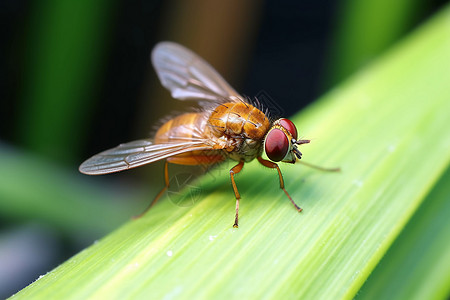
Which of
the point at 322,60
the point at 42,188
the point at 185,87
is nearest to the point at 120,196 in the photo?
the point at 42,188

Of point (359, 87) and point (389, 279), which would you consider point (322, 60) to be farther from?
point (389, 279)

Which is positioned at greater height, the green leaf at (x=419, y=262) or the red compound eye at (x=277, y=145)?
the red compound eye at (x=277, y=145)

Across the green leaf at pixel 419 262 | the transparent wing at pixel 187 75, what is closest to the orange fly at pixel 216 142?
the transparent wing at pixel 187 75

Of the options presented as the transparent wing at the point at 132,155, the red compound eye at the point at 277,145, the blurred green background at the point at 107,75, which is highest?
the red compound eye at the point at 277,145

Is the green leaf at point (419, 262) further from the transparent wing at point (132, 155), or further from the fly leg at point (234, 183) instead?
the transparent wing at point (132, 155)

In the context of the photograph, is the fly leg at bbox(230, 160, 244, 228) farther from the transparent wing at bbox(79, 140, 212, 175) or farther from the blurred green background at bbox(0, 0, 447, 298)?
the blurred green background at bbox(0, 0, 447, 298)

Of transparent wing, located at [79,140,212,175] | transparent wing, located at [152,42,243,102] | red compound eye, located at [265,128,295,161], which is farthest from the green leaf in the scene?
transparent wing, located at [152,42,243,102]
